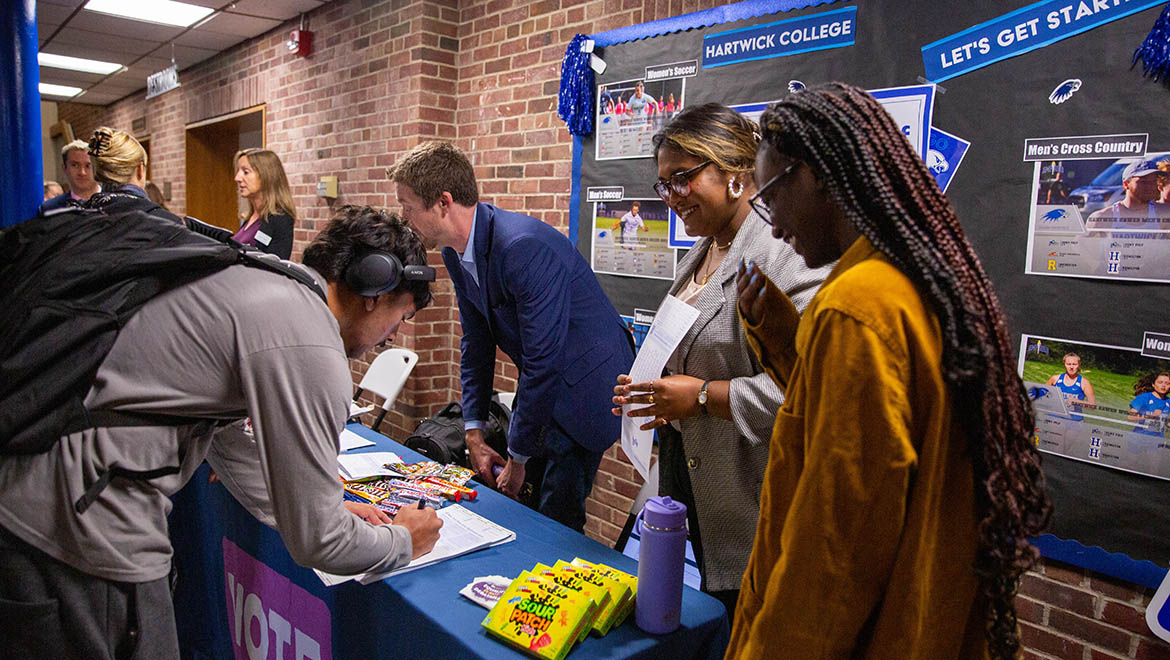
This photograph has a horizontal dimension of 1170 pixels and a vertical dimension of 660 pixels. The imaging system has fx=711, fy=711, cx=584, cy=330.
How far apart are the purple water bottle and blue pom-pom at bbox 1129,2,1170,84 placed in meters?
1.59

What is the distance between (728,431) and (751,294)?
0.49 metres

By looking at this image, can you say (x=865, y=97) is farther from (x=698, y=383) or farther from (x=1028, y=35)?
(x=1028, y=35)

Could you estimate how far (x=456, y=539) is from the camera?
154 centimetres

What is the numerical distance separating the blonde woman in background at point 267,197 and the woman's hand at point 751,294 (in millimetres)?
3542

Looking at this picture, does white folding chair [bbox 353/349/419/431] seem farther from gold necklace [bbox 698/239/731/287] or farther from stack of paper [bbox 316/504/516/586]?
gold necklace [bbox 698/239/731/287]

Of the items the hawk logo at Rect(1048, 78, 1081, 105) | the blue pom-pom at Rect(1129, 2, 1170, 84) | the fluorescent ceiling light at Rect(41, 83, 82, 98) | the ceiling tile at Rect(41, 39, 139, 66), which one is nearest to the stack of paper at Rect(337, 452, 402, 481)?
the hawk logo at Rect(1048, 78, 1081, 105)

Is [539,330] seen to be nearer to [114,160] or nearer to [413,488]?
[413,488]

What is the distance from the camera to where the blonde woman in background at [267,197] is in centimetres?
408

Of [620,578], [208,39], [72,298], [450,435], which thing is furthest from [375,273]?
[208,39]

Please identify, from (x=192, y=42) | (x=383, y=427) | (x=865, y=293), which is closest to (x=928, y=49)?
(x=865, y=293)

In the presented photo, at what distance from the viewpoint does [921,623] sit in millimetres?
783

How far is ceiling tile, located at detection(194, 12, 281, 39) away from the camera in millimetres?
5191

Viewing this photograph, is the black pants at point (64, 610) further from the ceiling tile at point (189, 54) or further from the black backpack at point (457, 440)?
the ceiling tile at point (189, 54)

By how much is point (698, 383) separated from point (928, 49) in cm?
137
